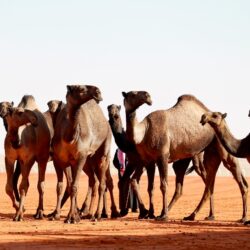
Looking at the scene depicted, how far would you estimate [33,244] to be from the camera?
37.3ft

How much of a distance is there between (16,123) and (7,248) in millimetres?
6110

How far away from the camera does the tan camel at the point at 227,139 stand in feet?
53.0

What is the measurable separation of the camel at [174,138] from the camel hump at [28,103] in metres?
2.16

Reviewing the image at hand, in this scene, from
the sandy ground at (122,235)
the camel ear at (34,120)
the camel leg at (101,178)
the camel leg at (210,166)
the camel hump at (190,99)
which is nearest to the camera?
the sandy ground at (122,235)

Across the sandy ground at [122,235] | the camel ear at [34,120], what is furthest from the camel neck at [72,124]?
the sandy ground at [122,235]

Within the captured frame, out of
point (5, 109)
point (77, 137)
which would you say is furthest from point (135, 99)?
point (5, 109)

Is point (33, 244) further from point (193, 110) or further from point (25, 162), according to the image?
point (193, 110)

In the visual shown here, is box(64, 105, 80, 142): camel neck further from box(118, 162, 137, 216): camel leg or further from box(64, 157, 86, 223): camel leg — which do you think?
box(118, 162, 137, 216): camel leg

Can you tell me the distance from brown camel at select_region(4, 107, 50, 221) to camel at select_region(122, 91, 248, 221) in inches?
72.6

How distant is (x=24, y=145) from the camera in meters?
16.8

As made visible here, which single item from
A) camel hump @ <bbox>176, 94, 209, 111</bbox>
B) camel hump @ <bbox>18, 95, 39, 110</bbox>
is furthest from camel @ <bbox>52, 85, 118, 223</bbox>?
camel hump @ <bbox>176, 94, 209, 111</bbox>

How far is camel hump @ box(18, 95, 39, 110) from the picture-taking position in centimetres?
1797

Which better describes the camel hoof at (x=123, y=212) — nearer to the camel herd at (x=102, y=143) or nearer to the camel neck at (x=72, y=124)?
the camel herd at (x=102, y=143)

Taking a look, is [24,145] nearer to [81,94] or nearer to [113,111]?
[81,94]
